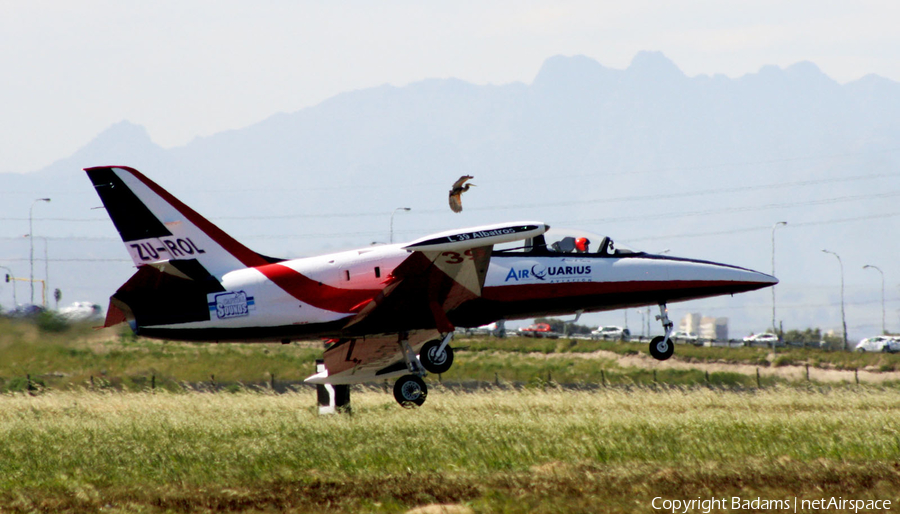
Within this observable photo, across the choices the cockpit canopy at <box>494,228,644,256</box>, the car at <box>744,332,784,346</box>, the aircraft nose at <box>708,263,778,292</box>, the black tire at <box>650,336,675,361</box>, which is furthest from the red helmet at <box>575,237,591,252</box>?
the car at <box>744,332,784,346</box>

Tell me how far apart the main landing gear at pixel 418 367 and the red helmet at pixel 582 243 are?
3357 millimetres

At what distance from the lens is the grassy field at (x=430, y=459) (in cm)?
1153

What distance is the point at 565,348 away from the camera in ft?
210

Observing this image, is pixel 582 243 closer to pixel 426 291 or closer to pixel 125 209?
pixel 426 291

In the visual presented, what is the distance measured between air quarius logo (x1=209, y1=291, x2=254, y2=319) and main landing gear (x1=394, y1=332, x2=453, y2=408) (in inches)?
129

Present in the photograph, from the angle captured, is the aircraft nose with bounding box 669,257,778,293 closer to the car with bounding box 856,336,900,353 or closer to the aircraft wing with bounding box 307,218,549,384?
the aircraft wing with bounding box 307,218,549,384

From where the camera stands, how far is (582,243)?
21609mm

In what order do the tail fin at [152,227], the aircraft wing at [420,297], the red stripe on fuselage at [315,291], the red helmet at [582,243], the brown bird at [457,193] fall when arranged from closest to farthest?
1. the aircraft wing at [420,297]
2. the tail fin at [152,227]
3. the red stripe on fuselage at [315,291]
4. the brown bird at [457,193]
5. the red helmet at [582,243]

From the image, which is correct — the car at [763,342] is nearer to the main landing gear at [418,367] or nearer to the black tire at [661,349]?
the black tire at [661,349]

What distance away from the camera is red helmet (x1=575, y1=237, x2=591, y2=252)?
21547mm

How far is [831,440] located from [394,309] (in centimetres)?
883

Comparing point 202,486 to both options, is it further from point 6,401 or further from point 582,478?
point 6,401

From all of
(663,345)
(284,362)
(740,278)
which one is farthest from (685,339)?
(663,345)

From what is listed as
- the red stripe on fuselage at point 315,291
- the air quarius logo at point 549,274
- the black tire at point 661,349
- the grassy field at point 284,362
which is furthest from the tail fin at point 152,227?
the black tire at point 661,349
